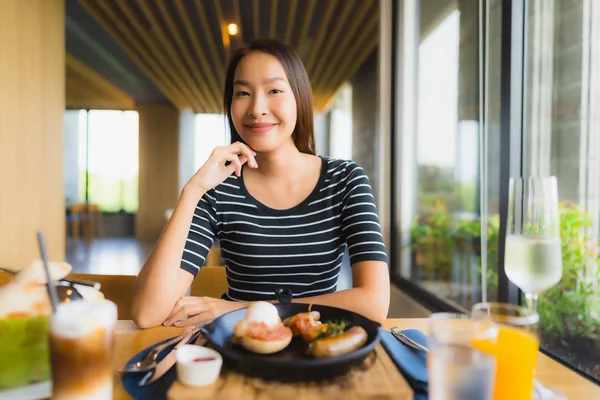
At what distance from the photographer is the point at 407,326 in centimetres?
106

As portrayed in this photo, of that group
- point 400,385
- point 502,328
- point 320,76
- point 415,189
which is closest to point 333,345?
point 400,385

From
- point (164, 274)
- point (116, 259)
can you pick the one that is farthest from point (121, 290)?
point (116, 259)

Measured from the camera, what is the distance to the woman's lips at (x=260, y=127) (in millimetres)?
1384

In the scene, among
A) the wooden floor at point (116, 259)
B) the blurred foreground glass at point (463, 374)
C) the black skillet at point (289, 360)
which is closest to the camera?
the blurred foreground glass at point (463, 374)

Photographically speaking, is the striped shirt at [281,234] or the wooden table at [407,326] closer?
the wooden table at [407,326]

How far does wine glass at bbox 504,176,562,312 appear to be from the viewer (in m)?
0.81

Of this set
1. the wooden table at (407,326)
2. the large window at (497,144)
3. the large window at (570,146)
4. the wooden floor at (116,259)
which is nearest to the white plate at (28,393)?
the wooden table at (407,326)

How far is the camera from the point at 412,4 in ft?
11.3

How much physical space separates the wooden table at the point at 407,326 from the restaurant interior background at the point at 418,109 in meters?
0.11

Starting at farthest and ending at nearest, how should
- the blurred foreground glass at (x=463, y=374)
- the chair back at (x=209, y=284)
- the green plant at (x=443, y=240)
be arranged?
the green plant at (x=443, y=240) → the chair back at (x=209, y=284) → the blurred foreground glass at (x=463, y=374)

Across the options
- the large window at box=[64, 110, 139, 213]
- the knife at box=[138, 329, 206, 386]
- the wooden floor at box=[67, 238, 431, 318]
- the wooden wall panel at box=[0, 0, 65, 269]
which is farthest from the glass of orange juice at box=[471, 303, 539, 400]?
the large window at box=[64, 110, 139, 213]

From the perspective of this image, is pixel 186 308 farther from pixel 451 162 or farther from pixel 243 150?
pixel 451 162

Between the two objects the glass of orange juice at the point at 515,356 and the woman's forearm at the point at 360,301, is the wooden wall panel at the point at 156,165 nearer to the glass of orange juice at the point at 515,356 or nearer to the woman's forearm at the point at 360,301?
the woman's forearm at the point at 360,301

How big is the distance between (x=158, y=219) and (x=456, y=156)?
9227 millimetres
